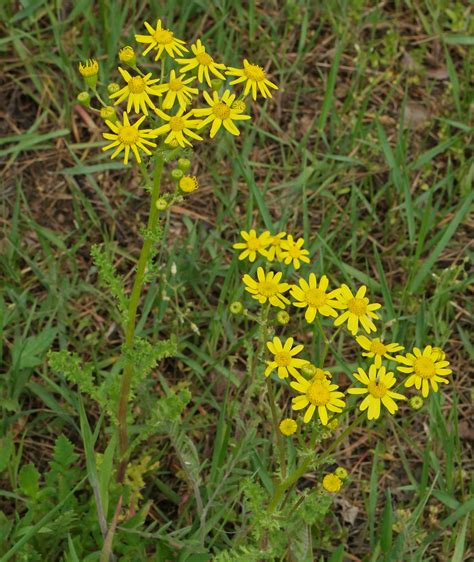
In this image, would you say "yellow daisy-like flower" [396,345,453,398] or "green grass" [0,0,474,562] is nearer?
"yellow daisy-like flower" [396,345,453,398]

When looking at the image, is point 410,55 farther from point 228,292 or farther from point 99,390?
point 99,390

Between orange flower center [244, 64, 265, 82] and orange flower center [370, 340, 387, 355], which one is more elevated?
orange flower center [244, 64, 265, 82]

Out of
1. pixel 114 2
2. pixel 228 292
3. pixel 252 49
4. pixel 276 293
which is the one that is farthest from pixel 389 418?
pixel 114 2

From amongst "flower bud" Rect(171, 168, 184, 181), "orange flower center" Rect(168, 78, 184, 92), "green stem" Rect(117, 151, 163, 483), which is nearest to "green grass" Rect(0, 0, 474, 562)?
"green stem" Rect(117, 151, 163, 483)

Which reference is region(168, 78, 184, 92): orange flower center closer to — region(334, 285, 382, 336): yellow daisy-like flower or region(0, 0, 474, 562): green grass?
region(334, 285, 382, 336): yellow daisy-like flower

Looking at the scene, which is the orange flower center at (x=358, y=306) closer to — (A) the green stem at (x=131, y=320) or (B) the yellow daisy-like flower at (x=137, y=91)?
(A) the green stem at (x=131, y=320)

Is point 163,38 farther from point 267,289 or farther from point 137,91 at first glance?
point 267,289
